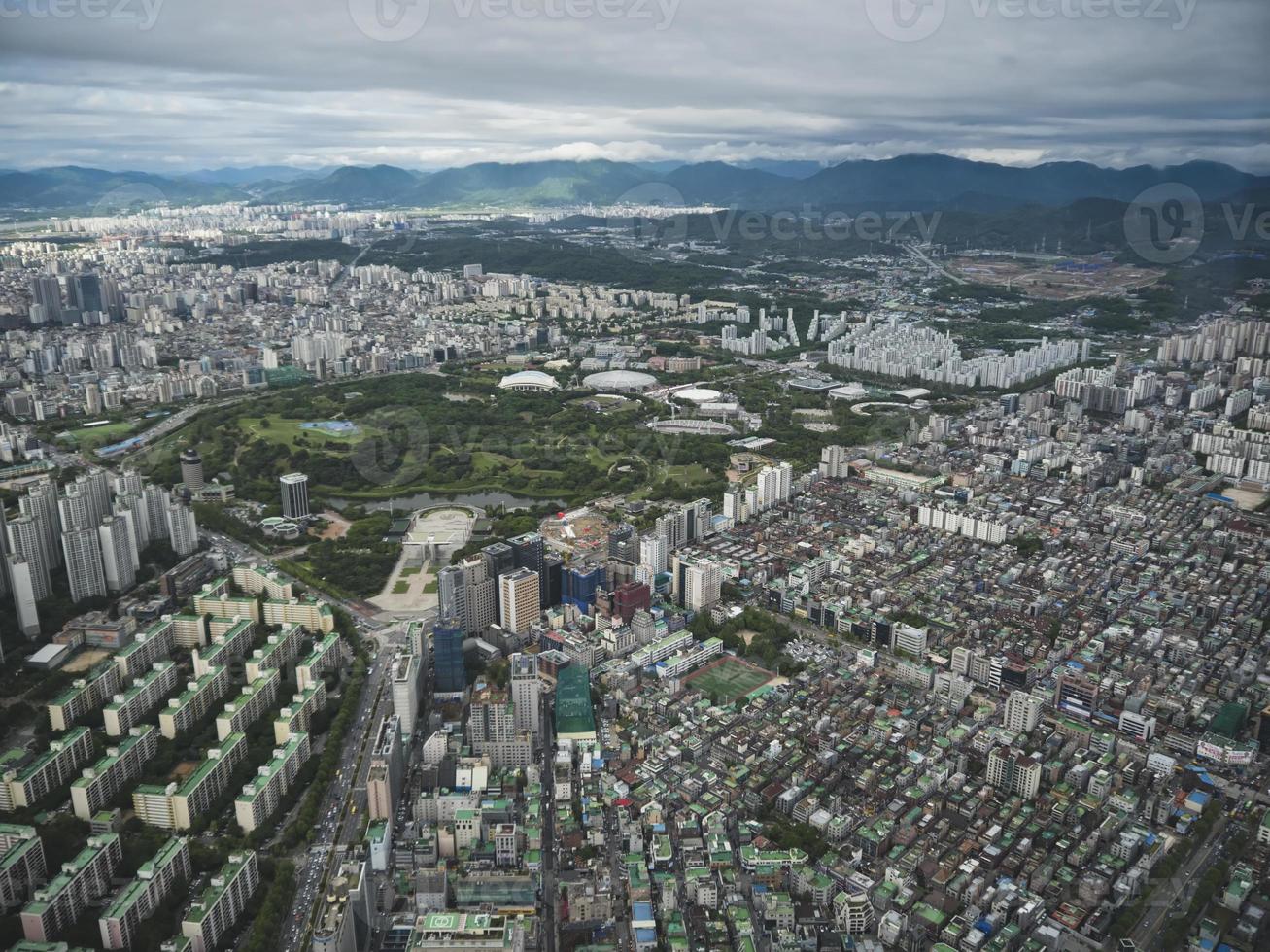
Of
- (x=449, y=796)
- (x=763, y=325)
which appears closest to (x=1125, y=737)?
(x=449, y=796)

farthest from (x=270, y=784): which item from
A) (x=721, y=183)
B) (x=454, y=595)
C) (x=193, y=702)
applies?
(x=721, y=183)

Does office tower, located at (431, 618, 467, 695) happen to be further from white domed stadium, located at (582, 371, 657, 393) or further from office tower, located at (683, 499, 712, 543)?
white domed stadium, located at (582, 371, 657, 393)

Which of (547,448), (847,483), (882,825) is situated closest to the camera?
(882,825)

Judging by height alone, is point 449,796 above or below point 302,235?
below

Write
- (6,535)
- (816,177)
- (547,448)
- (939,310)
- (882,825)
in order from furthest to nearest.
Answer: (816,177) < (939,310) < (547,448) < (6,535) < (882,825)

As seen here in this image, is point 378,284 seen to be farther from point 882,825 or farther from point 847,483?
point 882,825

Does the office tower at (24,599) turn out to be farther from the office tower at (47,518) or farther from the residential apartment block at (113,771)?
the residential apartment block at (113,771)

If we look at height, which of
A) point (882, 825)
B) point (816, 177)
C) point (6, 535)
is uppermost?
point (816, 177)
